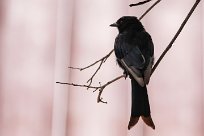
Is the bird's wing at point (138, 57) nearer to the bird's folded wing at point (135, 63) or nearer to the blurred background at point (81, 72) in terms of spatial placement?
the bird's folded wing at point (135, 63)

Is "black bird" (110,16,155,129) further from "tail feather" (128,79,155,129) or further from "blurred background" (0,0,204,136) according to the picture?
"blurred background" (0,0,204,136)

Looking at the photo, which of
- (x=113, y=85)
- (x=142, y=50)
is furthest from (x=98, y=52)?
(x=142, y=50)

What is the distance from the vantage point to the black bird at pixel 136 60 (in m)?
0.69

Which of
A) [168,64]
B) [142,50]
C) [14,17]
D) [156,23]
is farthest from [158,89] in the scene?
[14,17]

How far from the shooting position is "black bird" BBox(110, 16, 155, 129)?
0.69 meters

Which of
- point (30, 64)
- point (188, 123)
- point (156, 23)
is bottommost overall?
point (188, 123)

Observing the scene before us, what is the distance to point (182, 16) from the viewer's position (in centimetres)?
112

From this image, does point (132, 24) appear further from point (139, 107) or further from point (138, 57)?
point (139, 107)

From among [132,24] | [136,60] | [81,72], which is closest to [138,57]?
[136,60]

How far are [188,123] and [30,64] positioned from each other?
47 centimetres

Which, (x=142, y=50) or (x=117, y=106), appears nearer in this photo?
(x=142, y=50)

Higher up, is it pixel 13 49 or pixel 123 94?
pixel 13 49

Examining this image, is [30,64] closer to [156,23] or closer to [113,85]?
[113,85]

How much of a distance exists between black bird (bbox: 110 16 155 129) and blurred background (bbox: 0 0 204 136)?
0.94ft
